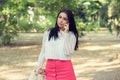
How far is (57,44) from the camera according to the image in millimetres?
4344

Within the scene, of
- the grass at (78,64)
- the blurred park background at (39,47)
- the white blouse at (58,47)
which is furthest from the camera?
the blurred park background at (39,47)

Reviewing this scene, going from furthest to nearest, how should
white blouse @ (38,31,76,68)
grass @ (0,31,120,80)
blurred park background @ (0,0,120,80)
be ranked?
blurred park background @ (0,0,120,80) < grass @ (0,31,120,80) < white blouse @ (38,31,76,68)

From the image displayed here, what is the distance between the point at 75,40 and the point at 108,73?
765 centimetres

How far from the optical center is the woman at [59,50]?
4.34 meters

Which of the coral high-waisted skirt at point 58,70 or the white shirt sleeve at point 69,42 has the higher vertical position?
the white shirt sleeve at point 69,42

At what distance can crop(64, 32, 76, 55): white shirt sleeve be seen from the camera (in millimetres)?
4402

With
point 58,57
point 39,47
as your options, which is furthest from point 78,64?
point 58,57

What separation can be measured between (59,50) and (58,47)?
41mm

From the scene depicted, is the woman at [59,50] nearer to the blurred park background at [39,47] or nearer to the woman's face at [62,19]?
the woman's face at [62,19]

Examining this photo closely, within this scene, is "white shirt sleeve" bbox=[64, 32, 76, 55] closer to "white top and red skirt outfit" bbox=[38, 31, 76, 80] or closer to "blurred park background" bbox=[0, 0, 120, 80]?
"white top and red skirt outfit" bbox=[38, 31, 76, 80]

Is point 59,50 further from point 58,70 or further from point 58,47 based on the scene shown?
point 58,70


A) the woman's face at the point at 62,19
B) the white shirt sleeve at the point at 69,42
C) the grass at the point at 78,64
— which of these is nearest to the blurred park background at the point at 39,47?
the grass at the point at 78,64

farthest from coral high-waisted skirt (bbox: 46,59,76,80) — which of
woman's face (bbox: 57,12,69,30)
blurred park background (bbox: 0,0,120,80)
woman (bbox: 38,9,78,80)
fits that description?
blurred park background (bbox: 0,0,120,80)

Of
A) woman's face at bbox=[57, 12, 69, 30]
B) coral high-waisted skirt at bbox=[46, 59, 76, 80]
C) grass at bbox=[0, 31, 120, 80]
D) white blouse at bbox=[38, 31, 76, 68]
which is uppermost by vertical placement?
woman's face at bbox=[57, 12, 69, 30]
